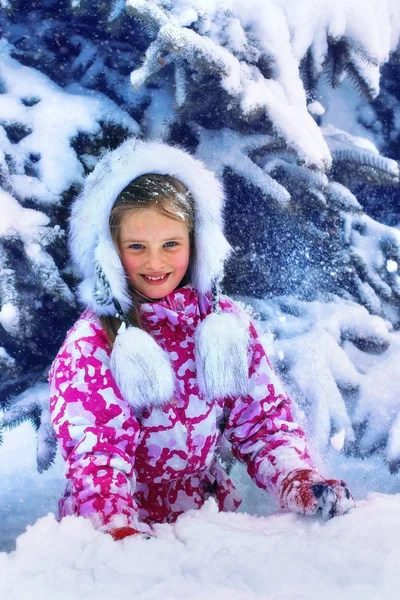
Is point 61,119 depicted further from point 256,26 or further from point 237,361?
point 237,361

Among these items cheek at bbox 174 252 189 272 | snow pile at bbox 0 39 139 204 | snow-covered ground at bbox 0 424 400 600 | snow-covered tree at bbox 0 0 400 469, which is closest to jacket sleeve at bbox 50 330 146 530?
snow-covered ground at bbox 0 424 400 600

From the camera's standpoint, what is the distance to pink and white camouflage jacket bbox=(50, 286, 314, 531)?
1225 millimetres

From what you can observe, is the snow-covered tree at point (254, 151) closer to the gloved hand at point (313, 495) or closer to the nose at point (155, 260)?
the nose at point (155, 260)

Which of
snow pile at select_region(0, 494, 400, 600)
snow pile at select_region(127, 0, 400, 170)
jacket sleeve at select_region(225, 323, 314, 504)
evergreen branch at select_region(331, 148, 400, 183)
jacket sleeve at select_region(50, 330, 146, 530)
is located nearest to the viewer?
snow pile at select_region(0, 494, 400, 600)

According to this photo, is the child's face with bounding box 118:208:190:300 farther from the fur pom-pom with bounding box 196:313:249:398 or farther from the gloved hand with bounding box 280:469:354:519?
the gloved hand with bounding box 280:469:354:519

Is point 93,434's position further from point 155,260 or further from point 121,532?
point 155,260

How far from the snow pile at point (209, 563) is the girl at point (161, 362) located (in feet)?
A: 0.67

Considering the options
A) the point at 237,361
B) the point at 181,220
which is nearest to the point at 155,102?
the point at 181,220

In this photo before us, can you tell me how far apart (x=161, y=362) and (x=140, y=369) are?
6 cm

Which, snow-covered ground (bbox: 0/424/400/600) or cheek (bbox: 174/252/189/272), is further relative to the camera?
cheek (bbox: 174/252/189/272)

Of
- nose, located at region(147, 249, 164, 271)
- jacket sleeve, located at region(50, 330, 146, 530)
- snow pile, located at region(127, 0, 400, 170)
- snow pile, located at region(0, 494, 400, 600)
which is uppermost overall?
snow pile, located at region(127, 0, 400, 170)

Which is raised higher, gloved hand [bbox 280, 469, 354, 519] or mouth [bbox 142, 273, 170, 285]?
mouth [bbox 142, 273, 170, 285]

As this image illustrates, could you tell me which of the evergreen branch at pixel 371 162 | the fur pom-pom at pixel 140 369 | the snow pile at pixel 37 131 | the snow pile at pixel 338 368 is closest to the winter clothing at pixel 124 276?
the fur pom-pom at pixel 140 369

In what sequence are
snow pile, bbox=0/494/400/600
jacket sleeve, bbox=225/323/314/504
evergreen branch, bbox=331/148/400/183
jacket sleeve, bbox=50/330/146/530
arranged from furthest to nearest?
evergreen branch, bbox=331/148/400/183, jacket sleeve, bbox=225/323/314/504, jacket sleeve, bbox=50/330/146/530, snow pile, bbox=0/494/400/600
